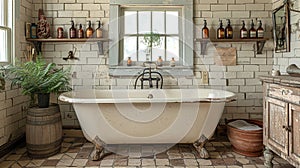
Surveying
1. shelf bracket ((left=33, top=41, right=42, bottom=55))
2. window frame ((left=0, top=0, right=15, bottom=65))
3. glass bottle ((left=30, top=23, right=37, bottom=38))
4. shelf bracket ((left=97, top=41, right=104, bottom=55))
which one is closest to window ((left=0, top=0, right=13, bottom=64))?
window frame ((left=0, top=0, right=15, bottom=65))

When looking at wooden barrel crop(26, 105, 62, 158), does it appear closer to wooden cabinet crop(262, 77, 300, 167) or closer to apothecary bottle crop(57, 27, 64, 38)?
apothecary bottle crop(57, 27, 64, 38)

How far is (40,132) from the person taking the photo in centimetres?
284

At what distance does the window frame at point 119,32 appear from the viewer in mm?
3648

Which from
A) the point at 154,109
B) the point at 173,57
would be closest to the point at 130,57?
the point at 173,57

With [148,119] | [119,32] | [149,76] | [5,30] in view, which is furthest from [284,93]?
[5,30]

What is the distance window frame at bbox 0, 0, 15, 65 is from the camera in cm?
306

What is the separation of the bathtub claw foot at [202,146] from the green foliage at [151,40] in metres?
1.58

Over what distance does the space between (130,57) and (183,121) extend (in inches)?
57.4

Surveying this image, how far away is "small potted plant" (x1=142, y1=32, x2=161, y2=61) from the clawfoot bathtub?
1254 mm

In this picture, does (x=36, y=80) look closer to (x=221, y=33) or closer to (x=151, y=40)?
(x=151, y=40)

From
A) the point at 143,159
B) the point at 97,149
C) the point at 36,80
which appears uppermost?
the point at 36,80

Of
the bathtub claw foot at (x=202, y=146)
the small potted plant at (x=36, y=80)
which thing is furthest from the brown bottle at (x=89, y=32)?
the bathtub claw foot at (x=202, y=146)

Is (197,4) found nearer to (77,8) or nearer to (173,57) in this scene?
(173,57)

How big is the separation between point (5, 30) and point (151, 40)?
1892mm
